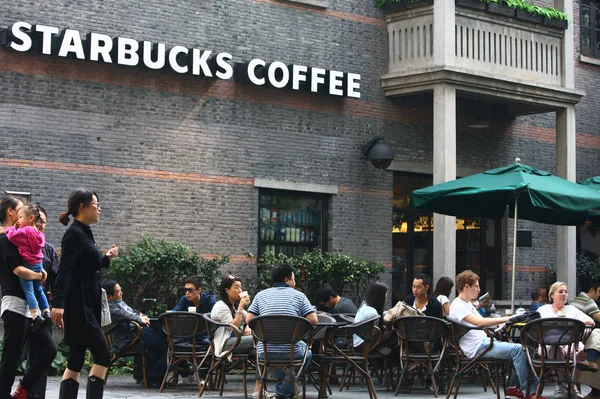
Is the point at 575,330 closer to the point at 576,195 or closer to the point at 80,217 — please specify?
the point at 576,195

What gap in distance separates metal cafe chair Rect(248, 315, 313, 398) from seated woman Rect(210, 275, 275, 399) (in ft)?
2.83

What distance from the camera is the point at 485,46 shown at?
58.0 ft

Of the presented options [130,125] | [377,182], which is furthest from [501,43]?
[130,125]

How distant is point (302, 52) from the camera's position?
1738 cm

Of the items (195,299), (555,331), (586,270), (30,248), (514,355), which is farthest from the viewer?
(586,270)

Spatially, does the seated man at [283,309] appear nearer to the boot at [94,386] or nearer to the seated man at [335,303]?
the boot at [94,386]

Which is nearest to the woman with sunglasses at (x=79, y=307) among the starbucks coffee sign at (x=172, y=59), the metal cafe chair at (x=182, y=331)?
the metal cafe chair at (x=182, y=331)

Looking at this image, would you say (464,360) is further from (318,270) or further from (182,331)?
(318,270)

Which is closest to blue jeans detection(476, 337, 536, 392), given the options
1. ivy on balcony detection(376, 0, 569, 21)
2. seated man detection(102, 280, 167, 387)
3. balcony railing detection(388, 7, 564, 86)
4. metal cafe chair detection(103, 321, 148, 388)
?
seated man detection(102, 280, 167, 387)

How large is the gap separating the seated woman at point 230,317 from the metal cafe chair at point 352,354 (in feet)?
2.31

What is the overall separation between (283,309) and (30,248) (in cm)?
266

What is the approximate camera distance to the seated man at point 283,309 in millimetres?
10023

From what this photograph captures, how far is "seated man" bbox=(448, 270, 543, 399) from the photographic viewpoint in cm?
1070

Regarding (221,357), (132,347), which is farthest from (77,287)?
(132,347)
